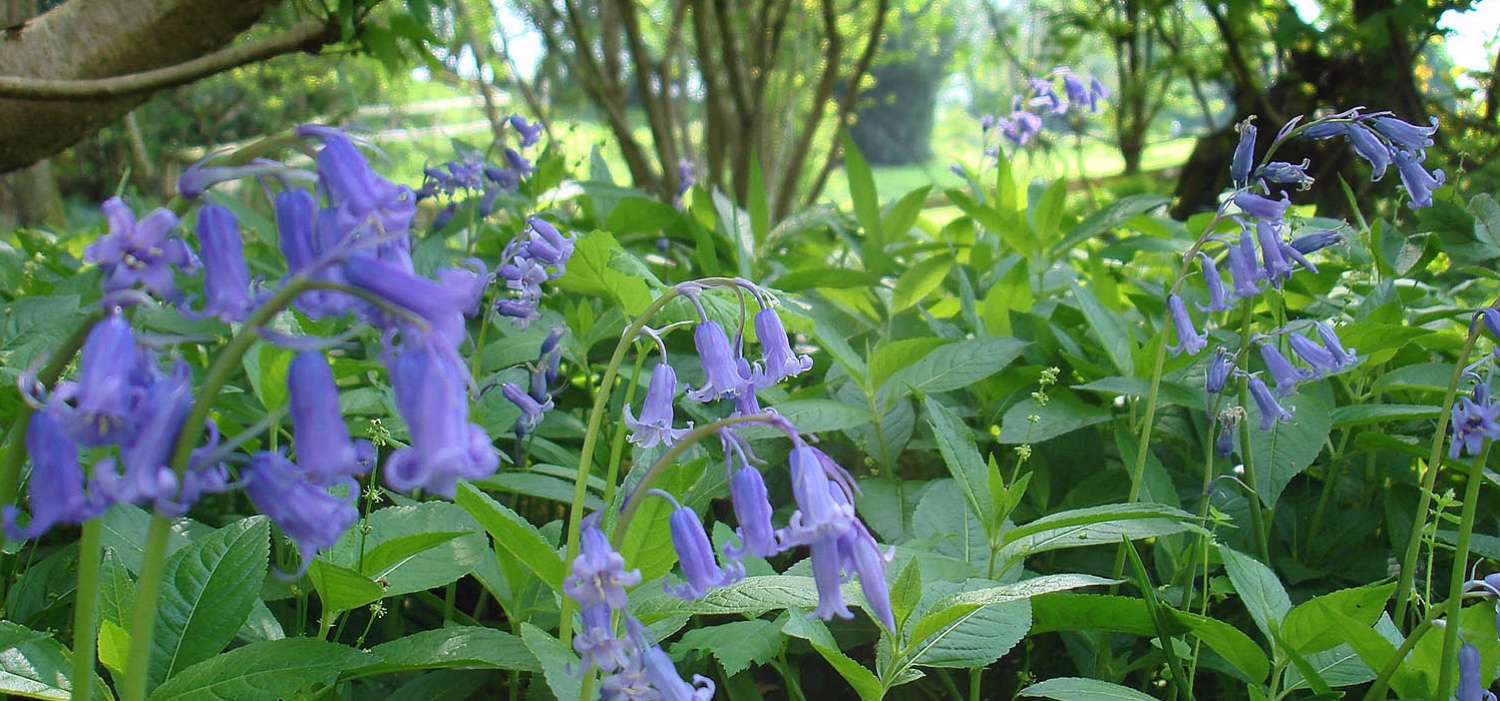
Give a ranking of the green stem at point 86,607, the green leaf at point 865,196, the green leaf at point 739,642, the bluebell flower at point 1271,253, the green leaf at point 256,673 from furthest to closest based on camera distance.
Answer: the green leaf at point 865,196
the bluebell flower at point 1271,253
the green leaf at point 739,642
the green leaf at point 256,673
the green stem at point 86,607

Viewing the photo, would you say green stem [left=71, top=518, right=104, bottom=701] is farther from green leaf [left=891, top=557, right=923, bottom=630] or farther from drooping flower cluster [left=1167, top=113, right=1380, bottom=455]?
drooping flower cluster [left=1167, top=113, right=1380, bottom=455]

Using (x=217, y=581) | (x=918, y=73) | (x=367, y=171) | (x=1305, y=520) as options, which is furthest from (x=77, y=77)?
(x=918, y=73)

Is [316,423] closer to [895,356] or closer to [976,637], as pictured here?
[976,637]

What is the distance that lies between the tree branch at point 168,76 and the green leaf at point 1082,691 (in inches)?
73.9

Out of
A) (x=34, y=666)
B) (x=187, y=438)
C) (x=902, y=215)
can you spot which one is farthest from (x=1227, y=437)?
(x=34, y=666)

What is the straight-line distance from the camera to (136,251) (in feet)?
2.76

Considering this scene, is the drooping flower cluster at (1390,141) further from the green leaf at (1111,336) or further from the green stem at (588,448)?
the green stem at (588,448)

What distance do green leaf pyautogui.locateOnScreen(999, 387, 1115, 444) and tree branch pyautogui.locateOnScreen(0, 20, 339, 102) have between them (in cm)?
169

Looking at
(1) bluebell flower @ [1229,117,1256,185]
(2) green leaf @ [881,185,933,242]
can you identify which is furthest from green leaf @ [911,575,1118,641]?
(2) green leaf @ [881,185,933,242]

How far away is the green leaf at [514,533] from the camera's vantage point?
1276mm

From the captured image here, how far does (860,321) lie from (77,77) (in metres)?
1.88

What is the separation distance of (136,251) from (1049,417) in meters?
1.62

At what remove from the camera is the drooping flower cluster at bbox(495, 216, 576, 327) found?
1.85m

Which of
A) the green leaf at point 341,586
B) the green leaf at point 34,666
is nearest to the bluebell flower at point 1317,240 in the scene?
the green leaf at point 341,586
